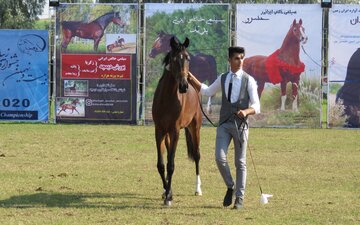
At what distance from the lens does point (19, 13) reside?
1666 inches

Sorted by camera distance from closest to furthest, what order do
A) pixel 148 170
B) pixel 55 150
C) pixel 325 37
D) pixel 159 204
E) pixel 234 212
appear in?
pixel 234 212 → pixel 159 204 → pixel 148 170 → pixel 55 150 → pixel 325 37

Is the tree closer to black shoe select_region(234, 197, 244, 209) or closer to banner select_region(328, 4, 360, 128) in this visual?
banner select_region(328, 4, 360, 128)

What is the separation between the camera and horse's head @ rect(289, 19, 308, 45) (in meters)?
24.6

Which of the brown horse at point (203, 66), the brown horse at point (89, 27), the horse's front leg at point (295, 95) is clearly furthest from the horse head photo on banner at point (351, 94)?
the brown horse at point (89, 27)

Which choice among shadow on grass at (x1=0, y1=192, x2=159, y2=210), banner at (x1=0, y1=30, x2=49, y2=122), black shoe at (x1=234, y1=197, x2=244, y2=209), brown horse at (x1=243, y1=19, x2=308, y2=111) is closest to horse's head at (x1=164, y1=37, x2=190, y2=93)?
black shoe at (x1=234, y1=197, x2=244, y2=209)

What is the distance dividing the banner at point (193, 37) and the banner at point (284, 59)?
75cm

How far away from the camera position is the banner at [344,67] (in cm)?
2436

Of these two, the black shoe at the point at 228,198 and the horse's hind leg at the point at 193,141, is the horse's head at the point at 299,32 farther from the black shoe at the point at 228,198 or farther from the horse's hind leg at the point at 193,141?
the black shoe at the point at 228,198

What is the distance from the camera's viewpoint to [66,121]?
25.1 m

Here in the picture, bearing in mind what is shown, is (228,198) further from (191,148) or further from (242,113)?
(191,148)

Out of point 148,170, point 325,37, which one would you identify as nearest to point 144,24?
point 325,37

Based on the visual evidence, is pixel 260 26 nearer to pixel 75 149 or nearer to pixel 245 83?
pixel 75 149

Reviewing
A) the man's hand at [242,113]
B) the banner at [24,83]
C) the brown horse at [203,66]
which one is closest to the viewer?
the man's hand at [242,113]

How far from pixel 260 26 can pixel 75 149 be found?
35.8ft
